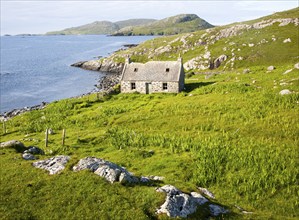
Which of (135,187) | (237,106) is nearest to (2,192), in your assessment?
(135,187)

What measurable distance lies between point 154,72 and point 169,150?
37.4 metres

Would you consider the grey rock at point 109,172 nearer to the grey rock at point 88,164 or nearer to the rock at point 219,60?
the grey rock at point 88,164

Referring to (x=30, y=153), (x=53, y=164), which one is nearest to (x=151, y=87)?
(x=30, y=153)

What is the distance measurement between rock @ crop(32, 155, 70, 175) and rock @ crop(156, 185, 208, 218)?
8.59m

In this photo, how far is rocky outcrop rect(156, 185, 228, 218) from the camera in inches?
740

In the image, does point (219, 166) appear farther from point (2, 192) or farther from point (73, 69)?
point (73, 69)

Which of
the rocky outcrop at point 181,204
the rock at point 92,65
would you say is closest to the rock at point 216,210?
the rocky outcrop at point 181,204

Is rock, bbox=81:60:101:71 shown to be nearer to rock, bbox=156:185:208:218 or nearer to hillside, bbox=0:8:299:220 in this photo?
hillside, bbox=0:8:299:220

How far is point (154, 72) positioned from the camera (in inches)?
2771

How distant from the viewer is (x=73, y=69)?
151 metres

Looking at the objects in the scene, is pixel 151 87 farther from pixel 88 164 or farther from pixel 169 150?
pixel 88 164

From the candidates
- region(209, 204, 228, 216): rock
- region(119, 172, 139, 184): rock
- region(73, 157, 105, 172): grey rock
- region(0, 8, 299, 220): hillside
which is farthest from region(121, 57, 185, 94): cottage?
region(209, 204, 228, 216): rock

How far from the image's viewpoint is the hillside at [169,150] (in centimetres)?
1995

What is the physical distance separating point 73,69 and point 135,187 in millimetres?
137324
